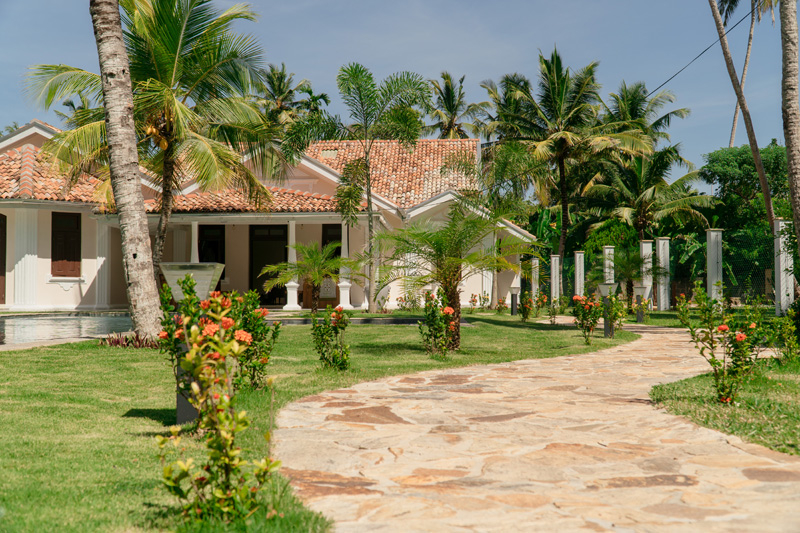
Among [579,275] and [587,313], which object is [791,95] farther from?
[579,275]

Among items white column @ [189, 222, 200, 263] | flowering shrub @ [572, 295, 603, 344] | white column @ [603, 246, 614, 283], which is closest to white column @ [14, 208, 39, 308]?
white column @ [189, 222, 200, 263]

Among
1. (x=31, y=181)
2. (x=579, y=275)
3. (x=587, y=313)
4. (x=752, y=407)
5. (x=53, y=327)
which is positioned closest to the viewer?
(x=752, y=407)

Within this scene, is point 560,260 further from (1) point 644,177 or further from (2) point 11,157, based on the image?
(2) point 11,157

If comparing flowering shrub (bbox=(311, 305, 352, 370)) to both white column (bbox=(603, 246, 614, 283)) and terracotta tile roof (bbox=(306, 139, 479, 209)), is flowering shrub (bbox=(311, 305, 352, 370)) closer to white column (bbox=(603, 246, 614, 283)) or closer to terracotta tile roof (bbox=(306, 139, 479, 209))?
white column (bbox=(603, 246, 614, 283))

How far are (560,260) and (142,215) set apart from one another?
57.7ft

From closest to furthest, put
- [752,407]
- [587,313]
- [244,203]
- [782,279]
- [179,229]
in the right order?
[752,407]
[587,313]
[782,279]
[244,203]
[179,229]

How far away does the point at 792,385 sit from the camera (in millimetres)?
7059

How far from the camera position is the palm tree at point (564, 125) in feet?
82.4

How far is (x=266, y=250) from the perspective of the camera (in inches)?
981

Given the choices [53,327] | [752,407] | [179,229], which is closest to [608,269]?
[179,229]

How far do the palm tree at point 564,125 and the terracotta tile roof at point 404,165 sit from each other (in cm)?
257

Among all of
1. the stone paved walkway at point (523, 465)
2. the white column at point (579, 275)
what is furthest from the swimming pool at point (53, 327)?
the white column at point (579, 275)

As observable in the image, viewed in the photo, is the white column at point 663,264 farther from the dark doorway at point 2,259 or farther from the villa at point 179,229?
the dark doorway at point 2,259

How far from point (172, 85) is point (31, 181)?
9698mm
